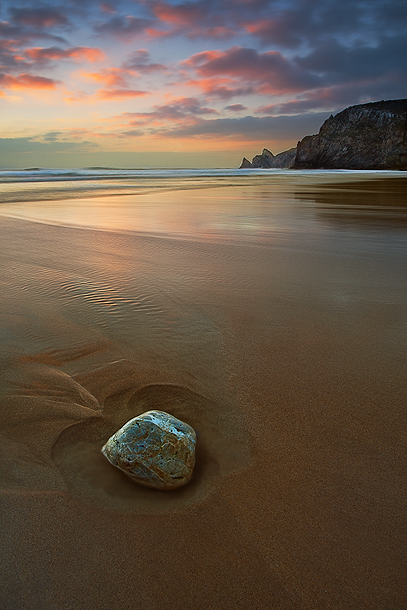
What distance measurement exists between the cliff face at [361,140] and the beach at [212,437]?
298ft

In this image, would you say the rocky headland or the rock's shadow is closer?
the rock's shadow

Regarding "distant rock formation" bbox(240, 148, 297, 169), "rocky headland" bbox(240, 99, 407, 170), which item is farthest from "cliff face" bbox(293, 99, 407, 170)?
"distant rock formation" bbox(240, 148, 297, 169)

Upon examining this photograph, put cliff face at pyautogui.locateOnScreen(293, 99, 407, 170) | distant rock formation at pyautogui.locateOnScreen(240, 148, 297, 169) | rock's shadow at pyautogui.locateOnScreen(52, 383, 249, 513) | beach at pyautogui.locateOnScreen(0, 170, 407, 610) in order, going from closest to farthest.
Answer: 1. beach at pyautogui.locateOnScreen(0, 170, 407, 610)
2. rock's shadow at pyautogui.locateOnScreen(52, 383, 249, 513)
3. cliff face at pyautogui.locateOnScreen(293, 99, 407, 170)
4. distant rock formation at pyautogui.locateOnScreen(240, 148, 297, 169)

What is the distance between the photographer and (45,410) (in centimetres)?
192

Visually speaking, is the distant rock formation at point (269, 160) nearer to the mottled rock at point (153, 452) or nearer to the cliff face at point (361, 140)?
the cliff face at point (361, 140)

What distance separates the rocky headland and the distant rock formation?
2765 inches

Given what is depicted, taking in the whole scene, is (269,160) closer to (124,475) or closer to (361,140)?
(361,140)

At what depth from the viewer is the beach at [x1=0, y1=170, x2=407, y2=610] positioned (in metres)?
1.18

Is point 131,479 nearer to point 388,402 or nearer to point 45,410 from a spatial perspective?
Answer: point 45,410

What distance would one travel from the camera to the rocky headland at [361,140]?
8550cm

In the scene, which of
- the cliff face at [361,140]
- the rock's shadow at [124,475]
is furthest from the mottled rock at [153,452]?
the cliff face at [361,140]

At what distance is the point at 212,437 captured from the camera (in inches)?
70.4

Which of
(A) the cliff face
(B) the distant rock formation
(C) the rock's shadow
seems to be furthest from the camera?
(B) the distant rock formation

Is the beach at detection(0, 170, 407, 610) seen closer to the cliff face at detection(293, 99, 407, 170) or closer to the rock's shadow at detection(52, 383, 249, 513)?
the rock's shadow at detection(52, 383, 249, 513)
